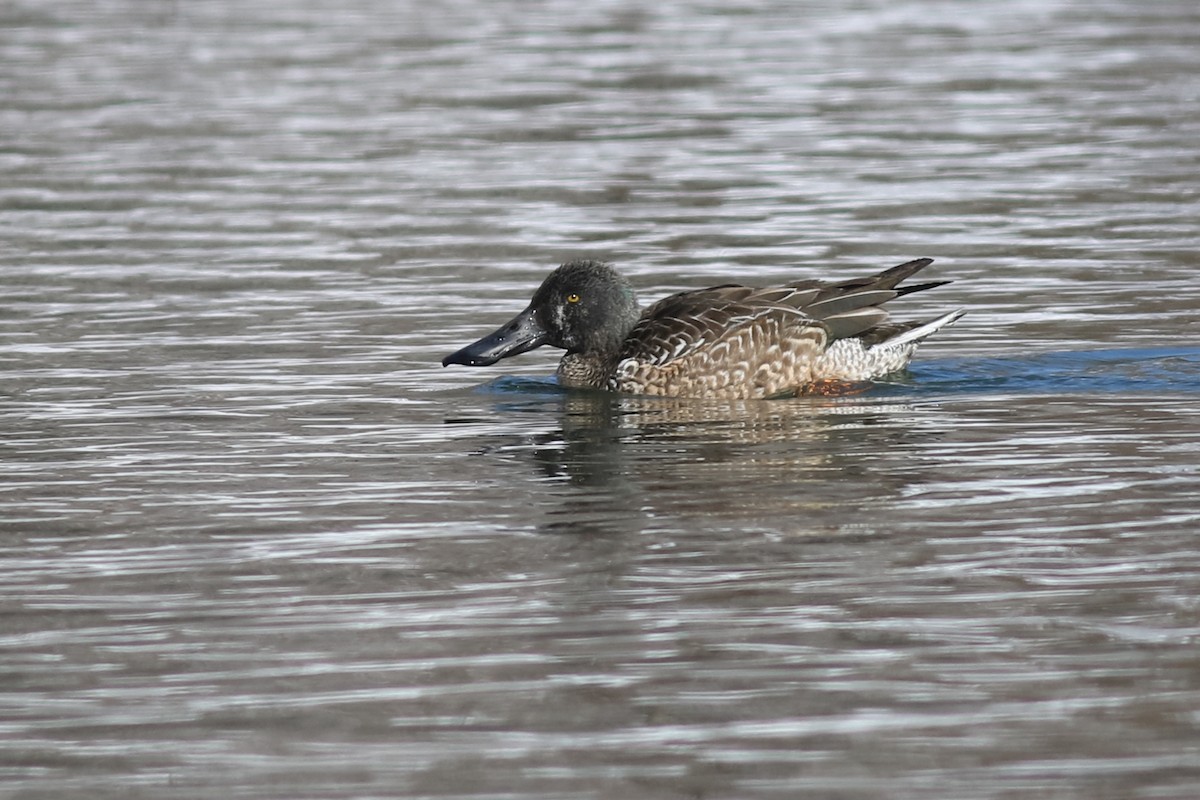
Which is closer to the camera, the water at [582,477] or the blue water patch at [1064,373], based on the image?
the water at [582,477]

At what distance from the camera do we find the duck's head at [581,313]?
467 inches

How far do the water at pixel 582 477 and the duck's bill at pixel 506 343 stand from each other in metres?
0.27

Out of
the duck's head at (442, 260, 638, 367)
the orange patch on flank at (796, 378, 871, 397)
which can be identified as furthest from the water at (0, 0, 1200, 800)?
the duck's head at (442, 260, 638, 367)

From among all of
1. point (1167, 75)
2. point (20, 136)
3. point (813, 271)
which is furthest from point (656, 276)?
point (1167, 75)

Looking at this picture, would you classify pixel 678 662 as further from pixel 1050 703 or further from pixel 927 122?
pixel 927 122

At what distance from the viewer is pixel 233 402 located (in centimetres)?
1131

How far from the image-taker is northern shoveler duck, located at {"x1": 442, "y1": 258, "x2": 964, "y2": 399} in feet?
37.2

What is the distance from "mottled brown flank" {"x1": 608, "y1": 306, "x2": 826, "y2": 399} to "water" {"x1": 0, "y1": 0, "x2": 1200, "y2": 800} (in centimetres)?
20

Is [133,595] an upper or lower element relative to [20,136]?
lower

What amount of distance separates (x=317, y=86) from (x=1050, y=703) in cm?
2268

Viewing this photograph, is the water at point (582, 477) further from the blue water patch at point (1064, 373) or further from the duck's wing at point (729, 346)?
the duck's wing at point (729, 346)

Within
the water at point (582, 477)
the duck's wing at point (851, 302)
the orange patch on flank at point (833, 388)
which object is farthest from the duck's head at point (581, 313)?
the orange patch on flank at point (833, 388)

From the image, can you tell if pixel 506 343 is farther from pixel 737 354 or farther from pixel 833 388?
pixel 833 388

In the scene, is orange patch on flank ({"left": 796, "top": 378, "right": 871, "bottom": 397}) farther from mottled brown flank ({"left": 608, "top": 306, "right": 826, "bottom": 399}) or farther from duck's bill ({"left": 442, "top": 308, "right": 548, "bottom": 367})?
duck's bill ({"left": 442, "top": 308, "right": 548, "bottom": 367})
